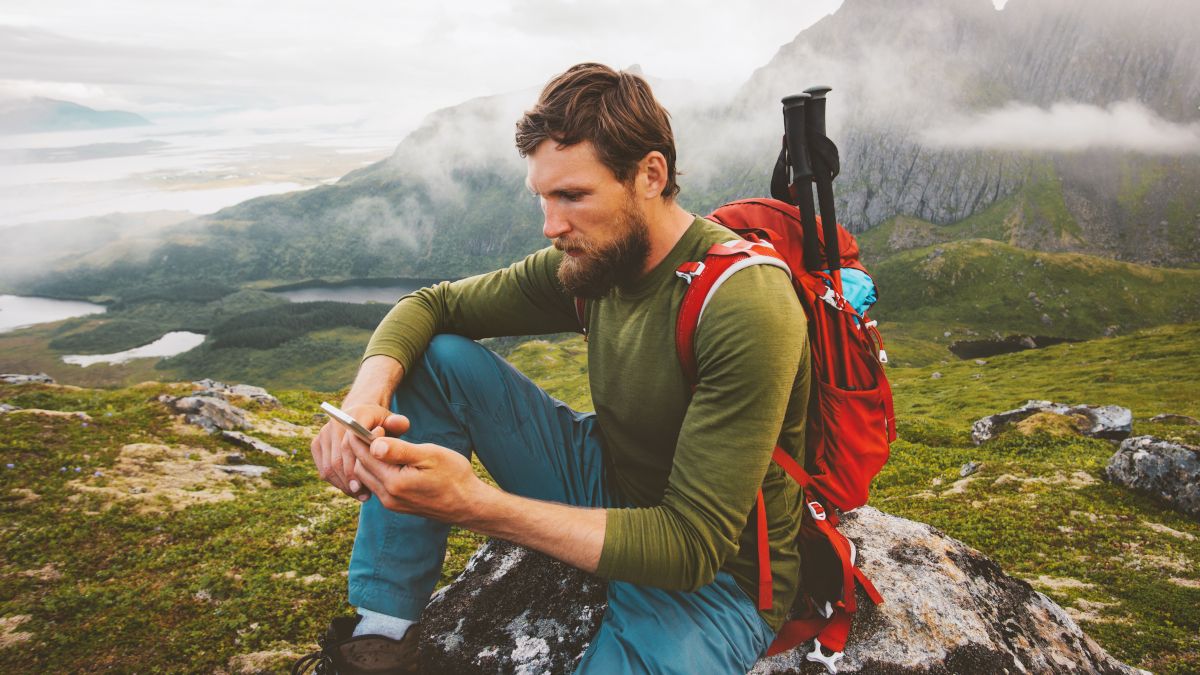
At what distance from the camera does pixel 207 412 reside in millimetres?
18906

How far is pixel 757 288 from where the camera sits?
354cm

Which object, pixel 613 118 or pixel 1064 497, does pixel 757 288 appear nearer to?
pixel 613 118

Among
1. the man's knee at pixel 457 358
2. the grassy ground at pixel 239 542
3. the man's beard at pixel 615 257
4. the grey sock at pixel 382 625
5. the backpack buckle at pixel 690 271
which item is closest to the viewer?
the backpack buckle at pixel 690 271

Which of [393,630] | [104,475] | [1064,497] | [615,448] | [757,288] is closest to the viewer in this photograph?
[757,288]

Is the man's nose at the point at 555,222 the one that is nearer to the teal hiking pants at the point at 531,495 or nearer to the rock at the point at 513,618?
the teal hiking pants at the point at 531,495

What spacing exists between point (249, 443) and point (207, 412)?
103 inches

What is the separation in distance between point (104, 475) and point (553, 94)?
549 inches

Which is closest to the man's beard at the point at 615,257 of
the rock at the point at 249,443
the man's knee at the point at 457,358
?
the man's knee at the point at 457,358

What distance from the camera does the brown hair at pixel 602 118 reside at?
405 cm

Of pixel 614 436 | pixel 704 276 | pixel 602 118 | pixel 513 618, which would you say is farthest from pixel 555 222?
pixel 513 618

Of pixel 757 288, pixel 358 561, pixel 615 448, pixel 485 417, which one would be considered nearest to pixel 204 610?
pixel 358 561

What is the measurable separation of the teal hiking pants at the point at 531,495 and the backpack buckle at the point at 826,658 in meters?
0.72

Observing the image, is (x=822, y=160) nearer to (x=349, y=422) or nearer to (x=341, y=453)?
(x=349, y=422)

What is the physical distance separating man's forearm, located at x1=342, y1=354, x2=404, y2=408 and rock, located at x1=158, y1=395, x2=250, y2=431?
17.3 metres
